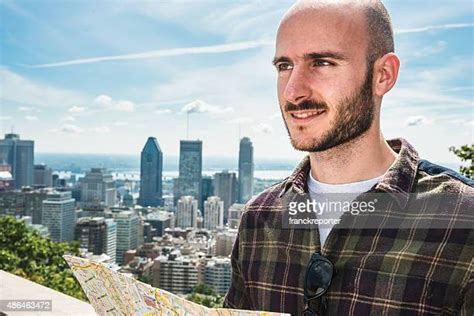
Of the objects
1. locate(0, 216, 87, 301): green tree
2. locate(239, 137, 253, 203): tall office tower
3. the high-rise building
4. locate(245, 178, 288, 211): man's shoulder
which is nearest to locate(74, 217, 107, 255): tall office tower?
the high-rise building

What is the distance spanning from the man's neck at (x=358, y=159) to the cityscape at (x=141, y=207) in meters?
7.35

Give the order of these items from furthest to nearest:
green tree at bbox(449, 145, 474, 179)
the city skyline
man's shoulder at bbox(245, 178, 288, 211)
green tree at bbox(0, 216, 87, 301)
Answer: the city skyline < green tree at bbox(0, 216, 87, 301) < green tree at bbox(449, 145, 474, 179) < man's shoulder at bbox(245, 178, 288, 211)

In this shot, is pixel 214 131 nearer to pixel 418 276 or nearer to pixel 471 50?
pixel 471 50

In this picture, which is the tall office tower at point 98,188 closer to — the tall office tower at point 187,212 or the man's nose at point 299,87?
the tall office tower at point 187,212

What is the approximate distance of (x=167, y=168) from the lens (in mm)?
9977

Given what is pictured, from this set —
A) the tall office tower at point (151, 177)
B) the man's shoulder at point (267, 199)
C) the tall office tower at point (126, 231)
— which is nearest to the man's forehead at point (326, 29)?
the man's shoulder at point (267, 199)

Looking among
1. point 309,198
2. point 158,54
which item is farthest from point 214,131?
point 309,198

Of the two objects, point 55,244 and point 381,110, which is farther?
point 55,244

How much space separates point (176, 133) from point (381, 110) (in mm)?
13150

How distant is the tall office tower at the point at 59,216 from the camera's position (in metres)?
10.2

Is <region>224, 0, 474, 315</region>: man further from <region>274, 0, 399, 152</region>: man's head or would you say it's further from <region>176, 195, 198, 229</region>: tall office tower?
<region>176, 195, 198, 229</region>: tall office tower

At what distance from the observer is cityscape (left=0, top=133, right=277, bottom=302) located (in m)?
8.73

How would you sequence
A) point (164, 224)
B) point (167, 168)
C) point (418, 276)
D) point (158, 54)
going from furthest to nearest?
point (158, 54), point (164, 224), point (167, 168), point (418, 276)

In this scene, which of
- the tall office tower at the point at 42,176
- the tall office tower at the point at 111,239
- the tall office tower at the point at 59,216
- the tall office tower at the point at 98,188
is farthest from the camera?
the tall office tower at the point at 98,188
